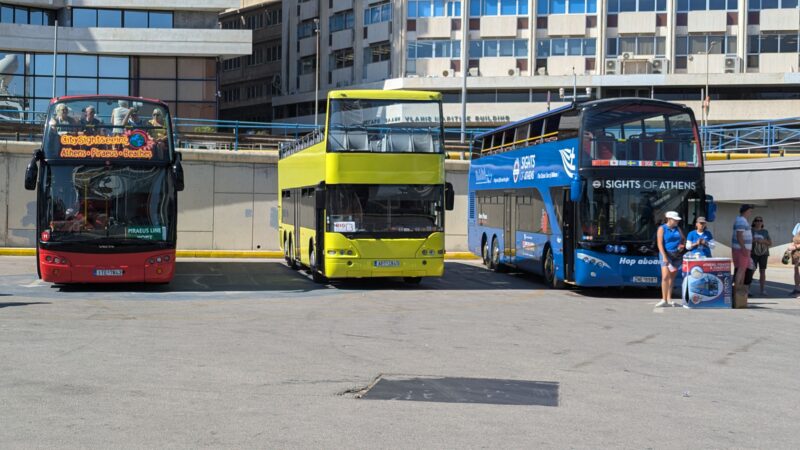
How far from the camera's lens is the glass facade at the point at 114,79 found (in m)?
54.0

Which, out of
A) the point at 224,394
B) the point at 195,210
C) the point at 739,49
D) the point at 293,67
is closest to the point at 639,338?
the point at 224,394

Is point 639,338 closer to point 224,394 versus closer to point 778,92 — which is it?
point 224,394

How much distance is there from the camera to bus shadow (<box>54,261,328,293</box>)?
2267 cm

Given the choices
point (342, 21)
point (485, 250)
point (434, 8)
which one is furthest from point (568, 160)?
point (342, 21)

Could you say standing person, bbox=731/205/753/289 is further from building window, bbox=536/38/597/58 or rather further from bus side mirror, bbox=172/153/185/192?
building window, bbox=536/38/597/58

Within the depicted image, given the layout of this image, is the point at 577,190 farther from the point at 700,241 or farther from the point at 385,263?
the point at 385,263

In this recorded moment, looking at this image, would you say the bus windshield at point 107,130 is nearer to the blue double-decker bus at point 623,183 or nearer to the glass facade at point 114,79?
the blue double-decker bus at point 623,183

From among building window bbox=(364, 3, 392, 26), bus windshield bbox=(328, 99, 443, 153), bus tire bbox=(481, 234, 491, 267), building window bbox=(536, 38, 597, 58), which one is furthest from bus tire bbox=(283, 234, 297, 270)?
building window bbox=(364, 3, 392, 26)

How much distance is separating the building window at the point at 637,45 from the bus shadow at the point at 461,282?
4011 cm

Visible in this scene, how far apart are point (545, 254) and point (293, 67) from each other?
59770 mm

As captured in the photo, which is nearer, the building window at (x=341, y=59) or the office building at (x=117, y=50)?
the office building at (x=117, y=50)

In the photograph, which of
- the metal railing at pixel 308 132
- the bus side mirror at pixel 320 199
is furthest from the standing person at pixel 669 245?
the metal railing at pixel 308 132

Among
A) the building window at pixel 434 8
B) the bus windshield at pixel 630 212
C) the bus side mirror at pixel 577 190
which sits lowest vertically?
the bus windshield at pixel 630 212

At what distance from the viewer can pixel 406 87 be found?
69.4m
